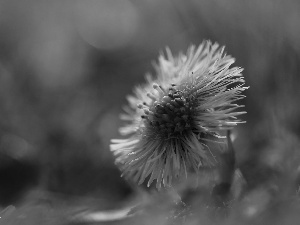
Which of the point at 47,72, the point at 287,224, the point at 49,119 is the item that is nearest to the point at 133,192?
the point at 49,119

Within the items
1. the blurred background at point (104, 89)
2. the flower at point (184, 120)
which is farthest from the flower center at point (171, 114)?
the blurred background at point (104, 89)

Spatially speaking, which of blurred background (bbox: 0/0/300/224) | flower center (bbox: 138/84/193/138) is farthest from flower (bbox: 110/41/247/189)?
blurred background (bbox: 0/0/300/224)

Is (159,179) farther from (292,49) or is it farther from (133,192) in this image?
(292,49)

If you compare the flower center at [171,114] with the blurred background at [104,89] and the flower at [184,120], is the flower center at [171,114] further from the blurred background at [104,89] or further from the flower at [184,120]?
the blurred background at [104,89]

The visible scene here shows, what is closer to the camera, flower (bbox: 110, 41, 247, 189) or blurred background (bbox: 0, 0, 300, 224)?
flower (bbox: 110, 41, 247, 189)

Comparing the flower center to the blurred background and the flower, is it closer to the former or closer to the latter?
the flower

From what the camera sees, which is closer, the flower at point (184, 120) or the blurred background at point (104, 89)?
the flower at point (184, 120)

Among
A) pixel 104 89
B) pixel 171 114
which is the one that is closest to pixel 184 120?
pixel 171 114
